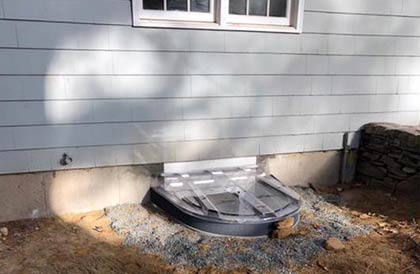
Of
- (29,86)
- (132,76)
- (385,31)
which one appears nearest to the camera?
(29,86)

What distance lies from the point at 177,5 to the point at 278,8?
Answer: 1.04 m

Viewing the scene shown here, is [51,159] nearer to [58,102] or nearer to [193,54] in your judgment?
[58,102]

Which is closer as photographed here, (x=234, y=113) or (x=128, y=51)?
(x=128, y=51)

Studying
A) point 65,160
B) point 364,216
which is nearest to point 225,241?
point 364,216

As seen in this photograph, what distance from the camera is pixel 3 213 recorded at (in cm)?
311

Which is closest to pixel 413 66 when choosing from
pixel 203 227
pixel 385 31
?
pixel 385 31

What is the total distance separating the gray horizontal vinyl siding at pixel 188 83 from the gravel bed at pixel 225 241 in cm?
57

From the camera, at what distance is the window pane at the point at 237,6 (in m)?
3.39

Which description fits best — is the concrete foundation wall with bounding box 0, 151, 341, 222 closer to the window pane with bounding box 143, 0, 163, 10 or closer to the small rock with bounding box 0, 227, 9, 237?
the small rock with bounding box 0, 227, 9, 237

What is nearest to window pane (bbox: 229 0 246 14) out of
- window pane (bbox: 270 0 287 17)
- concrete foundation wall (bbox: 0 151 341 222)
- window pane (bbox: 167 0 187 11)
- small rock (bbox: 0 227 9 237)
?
window pane (bbox: 270 0 287 17)

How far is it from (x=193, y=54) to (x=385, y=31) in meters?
2.20

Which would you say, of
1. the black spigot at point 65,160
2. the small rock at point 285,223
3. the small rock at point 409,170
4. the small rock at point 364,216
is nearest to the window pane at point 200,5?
the black spigot at point 65,160

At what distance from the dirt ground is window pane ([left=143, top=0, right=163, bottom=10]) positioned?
6.33 ft

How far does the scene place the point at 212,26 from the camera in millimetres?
3322
